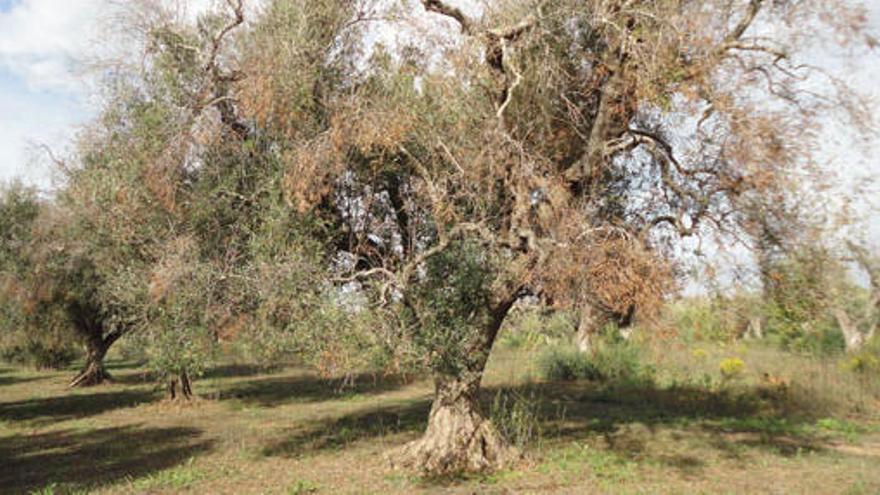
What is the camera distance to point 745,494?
979 cm

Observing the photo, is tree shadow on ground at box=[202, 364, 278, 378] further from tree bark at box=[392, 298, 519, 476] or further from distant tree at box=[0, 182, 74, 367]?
tree bark at box=[392, 298, 519, 476]

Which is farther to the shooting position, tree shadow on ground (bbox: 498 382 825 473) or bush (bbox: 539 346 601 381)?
bush (bbox: 539 346 601 381)

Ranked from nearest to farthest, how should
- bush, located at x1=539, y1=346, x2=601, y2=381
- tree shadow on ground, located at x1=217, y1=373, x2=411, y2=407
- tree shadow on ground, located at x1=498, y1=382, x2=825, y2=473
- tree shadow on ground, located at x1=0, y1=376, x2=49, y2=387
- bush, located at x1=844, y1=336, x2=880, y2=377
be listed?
1. tree shadow on ground, located at x1=498, y1=382, x2=825, y2=473
2. bush, located at x1=844, y1=336, x2=880, y2=377
3. tree shadow on ground, located at x1=217, y1=373, x2=411, y2=407
4. bush, located at x1=539, y1=346, x2=601, y2=381
5. tree shadow on ground, located at x1=0, y1=376, x2=49, y2=387

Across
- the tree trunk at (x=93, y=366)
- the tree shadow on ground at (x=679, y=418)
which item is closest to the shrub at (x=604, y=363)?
the tree shadow on ground at (x=679, y=418)

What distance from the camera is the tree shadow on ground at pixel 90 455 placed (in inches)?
473

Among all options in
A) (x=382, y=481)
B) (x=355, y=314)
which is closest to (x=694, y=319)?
(x=355, y=314)

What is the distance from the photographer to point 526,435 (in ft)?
42.2

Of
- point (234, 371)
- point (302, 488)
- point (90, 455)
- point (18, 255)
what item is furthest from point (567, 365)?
point (234, 371)

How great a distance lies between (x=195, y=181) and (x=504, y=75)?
5501mm

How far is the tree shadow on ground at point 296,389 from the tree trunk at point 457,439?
1045 centimetres

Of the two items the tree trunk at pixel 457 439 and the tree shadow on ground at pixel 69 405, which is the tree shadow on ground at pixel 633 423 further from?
the tree shadow on ground at pixel 69 405

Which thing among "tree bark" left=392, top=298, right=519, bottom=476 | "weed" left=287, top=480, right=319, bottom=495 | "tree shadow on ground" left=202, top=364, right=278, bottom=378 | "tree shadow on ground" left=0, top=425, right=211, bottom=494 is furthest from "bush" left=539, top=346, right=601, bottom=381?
"weed" left=287, top=480, right=319, bottom=495

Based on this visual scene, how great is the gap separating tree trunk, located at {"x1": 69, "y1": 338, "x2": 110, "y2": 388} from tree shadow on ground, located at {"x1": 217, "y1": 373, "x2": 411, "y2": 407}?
6.33 m

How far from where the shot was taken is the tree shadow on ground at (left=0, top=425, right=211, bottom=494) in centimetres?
1202
